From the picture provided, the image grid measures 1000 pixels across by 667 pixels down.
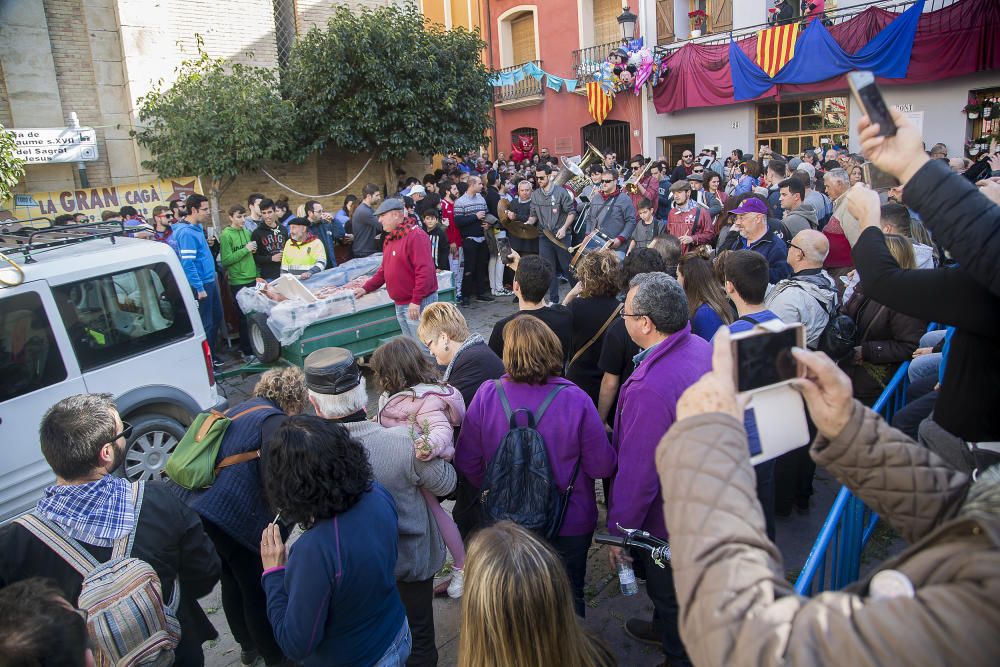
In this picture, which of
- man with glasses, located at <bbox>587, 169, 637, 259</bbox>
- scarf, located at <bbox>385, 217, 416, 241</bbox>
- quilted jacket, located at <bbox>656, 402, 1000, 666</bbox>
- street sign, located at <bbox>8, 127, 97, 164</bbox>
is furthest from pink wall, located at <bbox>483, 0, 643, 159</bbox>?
quilted jacket, located at <bbox>656, 402, 1000, 666</bbox>

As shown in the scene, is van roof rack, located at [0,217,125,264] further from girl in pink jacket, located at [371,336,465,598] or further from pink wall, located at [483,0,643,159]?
pink wall, located at [483,0,643,159]

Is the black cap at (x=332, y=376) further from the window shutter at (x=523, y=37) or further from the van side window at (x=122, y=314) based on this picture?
the window shutter at (x=523, y=37)

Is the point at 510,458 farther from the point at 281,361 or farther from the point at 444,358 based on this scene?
the point at 281,361

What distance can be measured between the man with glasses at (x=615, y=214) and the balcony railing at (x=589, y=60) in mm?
14163

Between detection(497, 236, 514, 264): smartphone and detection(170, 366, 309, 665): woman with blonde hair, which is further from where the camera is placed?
detection(497, 236, 514, 264): smartphone

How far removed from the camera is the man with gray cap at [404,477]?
9.26ft

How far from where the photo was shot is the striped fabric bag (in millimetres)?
2193

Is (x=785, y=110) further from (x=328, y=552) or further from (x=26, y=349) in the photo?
(x=328, y=552)

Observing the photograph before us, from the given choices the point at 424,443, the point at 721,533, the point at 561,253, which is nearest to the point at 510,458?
the point at 424,443

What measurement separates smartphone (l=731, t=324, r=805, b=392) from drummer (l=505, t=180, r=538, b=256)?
28.0ft

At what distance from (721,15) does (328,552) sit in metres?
19.9

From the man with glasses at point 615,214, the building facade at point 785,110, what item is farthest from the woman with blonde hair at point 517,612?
the building facade at point 785,110

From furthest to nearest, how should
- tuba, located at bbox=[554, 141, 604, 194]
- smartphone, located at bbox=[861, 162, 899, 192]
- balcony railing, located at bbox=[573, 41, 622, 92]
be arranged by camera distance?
balcony railing, located at bbox=[573, 41, 622, 92], tuba, located at bbox=[554, 141, 604, 194], smartphone, located at bbox=[861, 162, 899, 192]

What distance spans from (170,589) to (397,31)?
1159 centimetres
